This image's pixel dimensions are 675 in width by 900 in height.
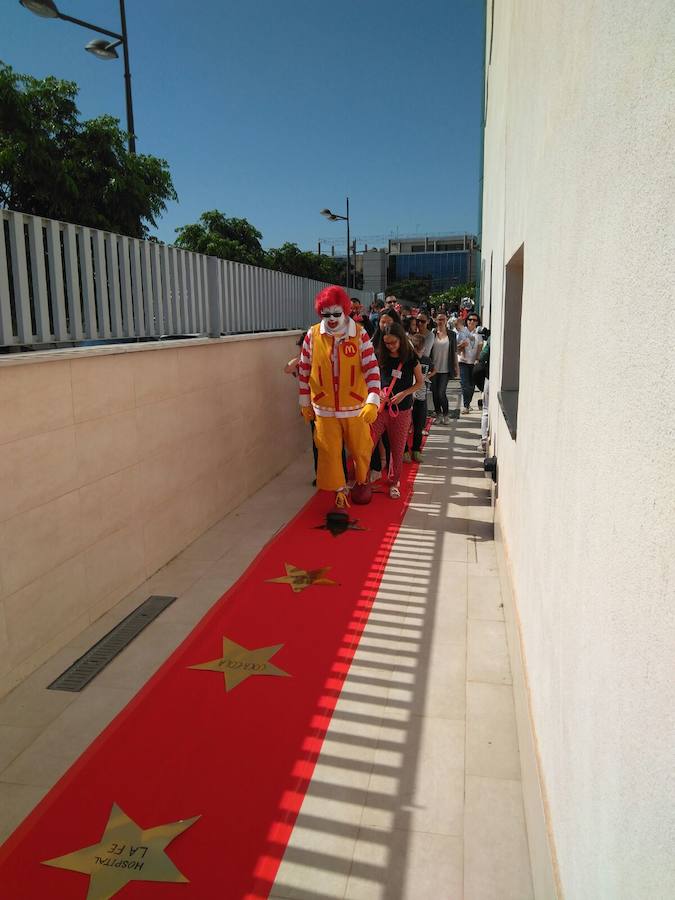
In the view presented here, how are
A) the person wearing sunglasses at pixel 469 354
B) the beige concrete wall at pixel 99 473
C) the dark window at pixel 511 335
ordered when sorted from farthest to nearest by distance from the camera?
1. the person wearing sunglasses at pixel 469 354
2. the dark window at pixel 511 335
3. the beige concrete wall at pixel 99 473

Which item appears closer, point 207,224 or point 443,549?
point 443,549

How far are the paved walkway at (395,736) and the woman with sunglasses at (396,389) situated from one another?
191 cm

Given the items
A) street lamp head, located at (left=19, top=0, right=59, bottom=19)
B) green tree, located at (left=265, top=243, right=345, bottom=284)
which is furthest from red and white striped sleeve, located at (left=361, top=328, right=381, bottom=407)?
green tree, located at (left=265, top=243, right=345, bottom=284)

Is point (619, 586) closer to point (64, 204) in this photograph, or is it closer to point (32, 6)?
point (32, 6)

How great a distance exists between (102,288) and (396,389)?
3.22 metres

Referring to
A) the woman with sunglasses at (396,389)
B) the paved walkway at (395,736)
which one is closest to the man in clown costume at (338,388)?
the woman with sunglasses at (396,389)

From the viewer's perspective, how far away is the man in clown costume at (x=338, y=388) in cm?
587

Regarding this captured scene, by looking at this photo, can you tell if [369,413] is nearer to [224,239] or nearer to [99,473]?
[99,473]

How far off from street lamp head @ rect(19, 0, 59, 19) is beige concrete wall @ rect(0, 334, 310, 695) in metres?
6.27

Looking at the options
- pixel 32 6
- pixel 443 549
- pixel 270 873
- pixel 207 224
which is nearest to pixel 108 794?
pixel 270 873

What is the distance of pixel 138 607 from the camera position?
4254 mm

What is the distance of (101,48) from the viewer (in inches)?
430

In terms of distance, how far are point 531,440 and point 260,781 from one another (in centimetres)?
182

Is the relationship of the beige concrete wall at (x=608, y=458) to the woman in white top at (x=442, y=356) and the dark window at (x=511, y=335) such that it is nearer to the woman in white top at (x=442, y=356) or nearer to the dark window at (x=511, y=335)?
the dark window at (x=511, y=335)
